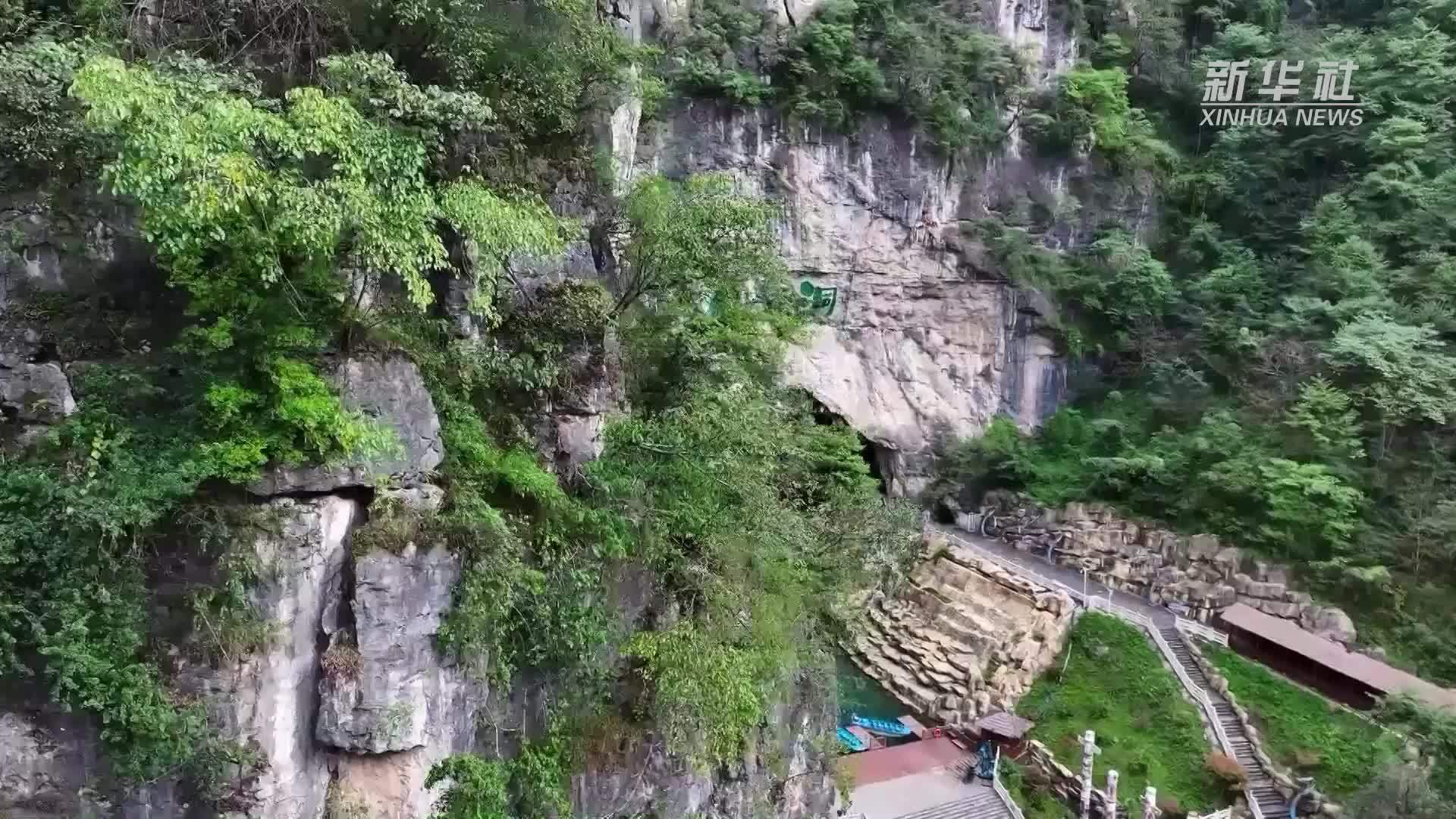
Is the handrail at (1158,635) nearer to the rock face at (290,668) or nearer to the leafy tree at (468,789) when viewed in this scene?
the leafy tree at (468,789)

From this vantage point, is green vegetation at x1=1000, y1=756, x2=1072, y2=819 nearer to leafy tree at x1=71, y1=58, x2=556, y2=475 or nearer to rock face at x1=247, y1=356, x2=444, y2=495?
rock face at x1=247, y1=356, x2=444, y2=495

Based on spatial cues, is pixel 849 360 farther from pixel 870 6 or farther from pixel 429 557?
pixel 429 557

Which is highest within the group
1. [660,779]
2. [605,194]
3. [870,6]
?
[870,6]

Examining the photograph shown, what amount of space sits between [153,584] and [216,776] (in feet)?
5.08

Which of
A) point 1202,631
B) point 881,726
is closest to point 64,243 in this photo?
point 881,726

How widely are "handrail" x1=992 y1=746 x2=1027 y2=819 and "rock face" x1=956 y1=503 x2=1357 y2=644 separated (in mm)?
6043

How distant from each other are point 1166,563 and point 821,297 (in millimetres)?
9739

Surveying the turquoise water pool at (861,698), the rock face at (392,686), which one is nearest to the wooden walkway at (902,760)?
the turquoise water pool at (861,698)

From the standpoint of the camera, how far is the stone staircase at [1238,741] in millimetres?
13227

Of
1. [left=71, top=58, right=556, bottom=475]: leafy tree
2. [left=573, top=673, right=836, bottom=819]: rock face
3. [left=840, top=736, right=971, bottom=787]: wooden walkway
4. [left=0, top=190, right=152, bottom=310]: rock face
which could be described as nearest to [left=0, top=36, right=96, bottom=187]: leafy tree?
[left=0, top=190, right=152, bottom=310]: rock face

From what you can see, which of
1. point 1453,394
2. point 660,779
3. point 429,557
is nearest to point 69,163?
point 429,557

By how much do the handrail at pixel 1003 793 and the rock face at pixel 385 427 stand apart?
36.4ft

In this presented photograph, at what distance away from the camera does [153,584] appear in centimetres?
630

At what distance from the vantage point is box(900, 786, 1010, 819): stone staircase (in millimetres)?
12852
